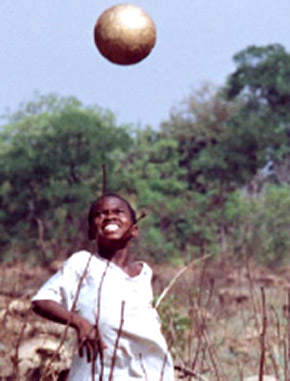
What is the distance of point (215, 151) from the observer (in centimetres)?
2217

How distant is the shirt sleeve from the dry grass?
9cm

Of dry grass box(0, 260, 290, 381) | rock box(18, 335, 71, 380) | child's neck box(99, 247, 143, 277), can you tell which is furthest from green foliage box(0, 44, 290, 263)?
child's neck box(99, 247, 143, 277)

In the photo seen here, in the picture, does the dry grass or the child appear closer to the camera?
the dry grass

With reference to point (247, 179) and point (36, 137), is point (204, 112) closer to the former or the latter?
point (247, 179)

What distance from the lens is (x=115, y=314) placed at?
8.55ft

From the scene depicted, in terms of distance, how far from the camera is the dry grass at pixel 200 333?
2.34 meters

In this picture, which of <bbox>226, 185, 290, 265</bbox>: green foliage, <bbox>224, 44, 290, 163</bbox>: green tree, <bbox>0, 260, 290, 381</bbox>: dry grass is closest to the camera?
<bbox>0, 260, 290, 381</bbox>: dry grass

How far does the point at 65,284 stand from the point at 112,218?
10.9 inches

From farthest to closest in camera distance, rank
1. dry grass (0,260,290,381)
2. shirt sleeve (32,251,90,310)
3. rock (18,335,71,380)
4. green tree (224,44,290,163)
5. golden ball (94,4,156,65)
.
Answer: green tree (224,44,290,163), rock (18,335,71,380), shirt sleeve (32,251,90,310), golden ball (94,4,156,65), dry grass (0,260,290,381)

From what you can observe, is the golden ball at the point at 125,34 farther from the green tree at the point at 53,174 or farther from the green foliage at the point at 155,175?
the green tree at the point at 53,174

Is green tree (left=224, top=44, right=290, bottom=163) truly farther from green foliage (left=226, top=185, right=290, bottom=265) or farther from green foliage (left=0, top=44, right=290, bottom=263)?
green foliage (left=226, top=185, right=290, bottom=265)

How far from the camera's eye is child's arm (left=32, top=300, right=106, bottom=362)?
2363 millimetres

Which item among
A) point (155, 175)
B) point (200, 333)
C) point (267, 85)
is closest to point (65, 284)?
point (200, 333)

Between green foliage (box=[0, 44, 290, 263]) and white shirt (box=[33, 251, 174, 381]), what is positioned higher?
green foliage (box=[0, 44, 290, 263])
